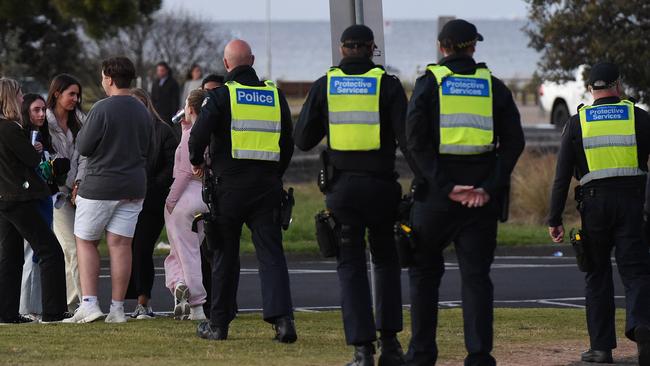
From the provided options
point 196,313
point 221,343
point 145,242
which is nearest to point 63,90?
point 145,242

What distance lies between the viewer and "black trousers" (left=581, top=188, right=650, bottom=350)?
9820 mm

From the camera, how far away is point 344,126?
906 centimetres

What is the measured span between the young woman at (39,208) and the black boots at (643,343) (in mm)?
4466

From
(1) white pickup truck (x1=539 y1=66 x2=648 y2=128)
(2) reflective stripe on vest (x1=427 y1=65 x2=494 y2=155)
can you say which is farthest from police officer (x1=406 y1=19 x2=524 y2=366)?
(1) white pickup truck (x1=539 y1=66 x2=648 y2=128)

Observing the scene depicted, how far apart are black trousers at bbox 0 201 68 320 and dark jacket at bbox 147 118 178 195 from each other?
0.94m

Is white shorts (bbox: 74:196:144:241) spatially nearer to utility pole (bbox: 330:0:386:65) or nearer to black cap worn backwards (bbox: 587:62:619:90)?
utility pole (bbox: 330:0:386:65)

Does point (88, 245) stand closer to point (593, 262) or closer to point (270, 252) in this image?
point (270, 252)

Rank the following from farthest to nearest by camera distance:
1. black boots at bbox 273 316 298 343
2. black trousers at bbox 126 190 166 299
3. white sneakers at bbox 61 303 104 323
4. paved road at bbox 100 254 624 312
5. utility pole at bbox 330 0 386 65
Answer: paved road at bbox 100 254 624 312, black trousers at bbox 126 190 166 299, white sneakers at bbox 61 303 104 323, utility pole at bbox 330 0 386 65, black boots at bbox 273 316 298 343

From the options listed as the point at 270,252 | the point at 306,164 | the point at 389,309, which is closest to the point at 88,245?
the point at 270,252

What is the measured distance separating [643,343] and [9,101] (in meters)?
4.84

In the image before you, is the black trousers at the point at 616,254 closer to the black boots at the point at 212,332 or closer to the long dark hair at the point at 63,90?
the black boots at the point at 212,332

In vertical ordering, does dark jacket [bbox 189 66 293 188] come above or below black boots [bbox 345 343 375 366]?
above

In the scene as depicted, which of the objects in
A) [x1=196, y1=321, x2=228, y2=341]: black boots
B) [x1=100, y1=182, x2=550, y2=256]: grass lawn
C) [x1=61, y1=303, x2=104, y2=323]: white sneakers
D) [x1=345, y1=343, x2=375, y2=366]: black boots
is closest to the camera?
[x1=345, y1=343, x2=375, y2=366]: black boots

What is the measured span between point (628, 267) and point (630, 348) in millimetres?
1034
